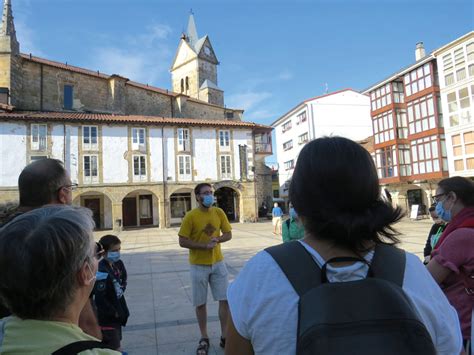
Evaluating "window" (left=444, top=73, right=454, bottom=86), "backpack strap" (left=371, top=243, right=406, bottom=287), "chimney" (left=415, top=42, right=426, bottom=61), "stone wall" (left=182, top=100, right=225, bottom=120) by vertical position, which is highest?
"chimney" (left=415, top=42, right=426, bottom=61)

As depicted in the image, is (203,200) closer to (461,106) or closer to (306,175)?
(306,175)

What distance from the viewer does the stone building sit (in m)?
26.0

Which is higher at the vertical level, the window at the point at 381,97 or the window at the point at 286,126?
the window at the point at 286,126

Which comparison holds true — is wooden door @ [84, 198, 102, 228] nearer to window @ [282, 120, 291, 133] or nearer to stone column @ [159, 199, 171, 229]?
stone column @ [159, 199, 171, 229]

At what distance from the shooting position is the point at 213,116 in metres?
42.2

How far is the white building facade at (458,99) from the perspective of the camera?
898 inches

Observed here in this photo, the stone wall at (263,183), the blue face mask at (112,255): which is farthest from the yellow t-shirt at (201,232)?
the stone wall at (263,183)

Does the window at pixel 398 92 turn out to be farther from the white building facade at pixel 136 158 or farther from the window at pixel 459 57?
the white building facade at pixel 136 158

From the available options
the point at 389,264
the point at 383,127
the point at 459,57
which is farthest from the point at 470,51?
the point at 389,264

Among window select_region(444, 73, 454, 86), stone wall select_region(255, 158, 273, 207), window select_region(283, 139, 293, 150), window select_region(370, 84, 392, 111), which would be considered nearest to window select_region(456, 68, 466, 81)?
window select_region(444, 73, 454, 86)

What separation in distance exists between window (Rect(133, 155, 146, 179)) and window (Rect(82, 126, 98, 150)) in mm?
3199

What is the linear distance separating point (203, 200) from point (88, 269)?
293cm

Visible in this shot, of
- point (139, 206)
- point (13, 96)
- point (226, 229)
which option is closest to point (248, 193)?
point (139, 206)

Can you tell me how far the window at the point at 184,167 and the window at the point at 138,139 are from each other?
3.17m
